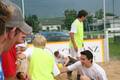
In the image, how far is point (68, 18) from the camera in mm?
15602

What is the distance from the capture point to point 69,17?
1575cm

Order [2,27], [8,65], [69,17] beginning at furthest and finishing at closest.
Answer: [69,17] → [8,65] → [2,27]

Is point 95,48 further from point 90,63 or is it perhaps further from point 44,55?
point 44,55

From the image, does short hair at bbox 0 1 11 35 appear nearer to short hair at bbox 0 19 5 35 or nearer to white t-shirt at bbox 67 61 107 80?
short hair at bbox 0 19 5 35

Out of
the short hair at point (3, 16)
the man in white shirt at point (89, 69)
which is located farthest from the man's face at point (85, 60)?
the short hair at point (3, 16)

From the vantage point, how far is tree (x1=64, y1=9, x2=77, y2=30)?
15310mm

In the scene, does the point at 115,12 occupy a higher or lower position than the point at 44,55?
higher

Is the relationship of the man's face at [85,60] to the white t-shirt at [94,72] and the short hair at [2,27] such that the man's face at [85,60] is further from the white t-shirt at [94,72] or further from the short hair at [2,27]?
the short hair at [2,27]

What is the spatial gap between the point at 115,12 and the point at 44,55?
45.4 ft

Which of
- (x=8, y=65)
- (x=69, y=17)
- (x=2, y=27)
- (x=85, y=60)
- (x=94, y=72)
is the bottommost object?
(x=94, y=72)

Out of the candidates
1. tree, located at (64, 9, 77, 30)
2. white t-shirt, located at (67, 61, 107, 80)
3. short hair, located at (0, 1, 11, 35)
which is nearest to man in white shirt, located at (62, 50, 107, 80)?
white t-shirt, located at (67, 61, 107, 80)

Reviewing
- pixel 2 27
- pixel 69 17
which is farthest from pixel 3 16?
pixel 69 17

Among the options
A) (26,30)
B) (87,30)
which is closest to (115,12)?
(87,30)

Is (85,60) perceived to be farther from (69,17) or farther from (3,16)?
(69,17)
